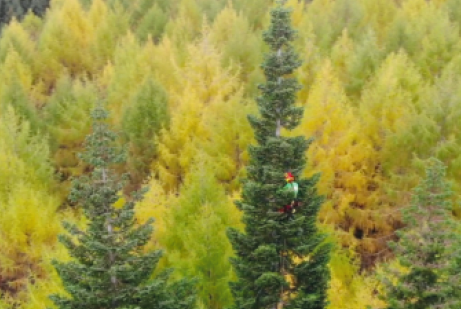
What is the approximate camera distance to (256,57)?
33.1 m

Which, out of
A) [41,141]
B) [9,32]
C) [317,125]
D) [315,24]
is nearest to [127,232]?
[317,125]

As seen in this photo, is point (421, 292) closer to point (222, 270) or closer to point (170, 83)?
point (222, 270)

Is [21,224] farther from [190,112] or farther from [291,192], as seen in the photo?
[291,192]

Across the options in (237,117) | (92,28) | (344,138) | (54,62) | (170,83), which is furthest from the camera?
(92,28)

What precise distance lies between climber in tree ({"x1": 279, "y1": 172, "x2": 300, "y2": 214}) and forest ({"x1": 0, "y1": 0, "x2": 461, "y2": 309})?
1076 mm

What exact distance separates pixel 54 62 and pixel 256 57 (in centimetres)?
1717

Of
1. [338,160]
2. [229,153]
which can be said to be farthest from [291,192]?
[229,153]

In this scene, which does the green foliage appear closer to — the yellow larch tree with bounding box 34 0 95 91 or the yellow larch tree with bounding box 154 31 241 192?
the yellow larch tree with bounding box 154 31 241 192

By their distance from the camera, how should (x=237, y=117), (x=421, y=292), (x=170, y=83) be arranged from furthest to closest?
(x=170, y=83)
(x=237, y=117)
(x=421, y=292)

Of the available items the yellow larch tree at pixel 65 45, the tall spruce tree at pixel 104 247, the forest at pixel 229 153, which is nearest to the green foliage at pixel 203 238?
the forest at pixel 229 153

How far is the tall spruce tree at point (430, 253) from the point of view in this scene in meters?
11.1

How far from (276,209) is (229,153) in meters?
10.8

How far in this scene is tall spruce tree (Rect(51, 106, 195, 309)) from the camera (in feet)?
36.2

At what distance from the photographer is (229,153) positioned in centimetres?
2464
